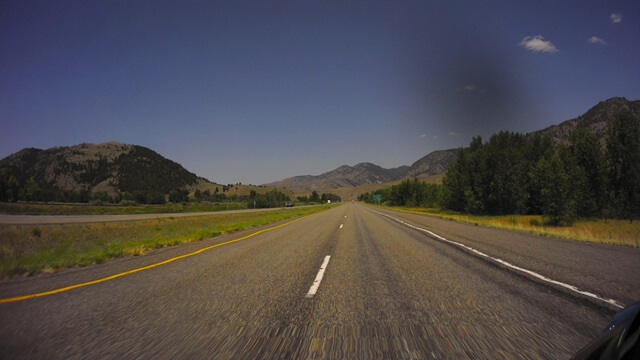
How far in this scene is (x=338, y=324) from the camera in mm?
3861

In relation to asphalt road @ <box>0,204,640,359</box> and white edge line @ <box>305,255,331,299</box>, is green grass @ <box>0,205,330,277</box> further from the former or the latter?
white edge line @ <box>305,255,331,299</box>

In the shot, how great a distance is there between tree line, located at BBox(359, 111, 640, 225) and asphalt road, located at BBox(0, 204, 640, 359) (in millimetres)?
41198

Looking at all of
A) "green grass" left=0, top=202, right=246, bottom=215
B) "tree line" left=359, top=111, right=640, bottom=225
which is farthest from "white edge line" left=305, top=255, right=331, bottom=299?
"green grass" left=0, top=202, right=246, bottom=215

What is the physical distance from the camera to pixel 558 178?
4066cm

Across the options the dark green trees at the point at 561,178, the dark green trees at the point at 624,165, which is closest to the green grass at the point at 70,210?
the dark green trees at the point at 561,178

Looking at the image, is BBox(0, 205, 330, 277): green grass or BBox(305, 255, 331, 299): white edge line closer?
BBox(305, 255, 331, 299): white edge line

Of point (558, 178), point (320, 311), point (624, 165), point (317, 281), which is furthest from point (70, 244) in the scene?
point (624, 165)

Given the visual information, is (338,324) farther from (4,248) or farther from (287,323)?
(4,248)

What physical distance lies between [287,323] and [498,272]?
16.5 ft

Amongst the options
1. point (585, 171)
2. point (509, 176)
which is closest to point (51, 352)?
point (509, 176)

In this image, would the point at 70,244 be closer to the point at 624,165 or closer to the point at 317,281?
the point at 317,281

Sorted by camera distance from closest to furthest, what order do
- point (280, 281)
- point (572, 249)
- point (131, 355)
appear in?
point (131, 355), point (280, 281), point (572, 249)

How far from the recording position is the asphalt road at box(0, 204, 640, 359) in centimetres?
322

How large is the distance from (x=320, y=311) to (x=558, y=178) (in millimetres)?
47188
